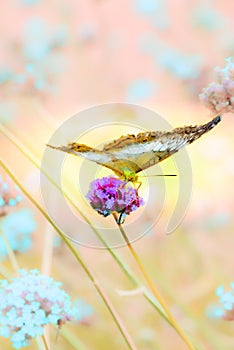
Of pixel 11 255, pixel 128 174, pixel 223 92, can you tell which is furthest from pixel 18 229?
pixel 223 92

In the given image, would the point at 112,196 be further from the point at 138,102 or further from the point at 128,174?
the point at 138,102

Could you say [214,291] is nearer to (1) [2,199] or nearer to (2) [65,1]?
(1) [2,199]

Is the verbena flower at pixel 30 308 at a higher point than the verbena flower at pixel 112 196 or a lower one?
lower

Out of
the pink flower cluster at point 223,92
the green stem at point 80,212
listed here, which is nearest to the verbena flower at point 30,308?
the green stem at point 80,212

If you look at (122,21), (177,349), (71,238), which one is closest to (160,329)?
(177,349)

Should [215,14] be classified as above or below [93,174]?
above

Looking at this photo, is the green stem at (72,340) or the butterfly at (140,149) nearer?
the butterfly at (140,149)

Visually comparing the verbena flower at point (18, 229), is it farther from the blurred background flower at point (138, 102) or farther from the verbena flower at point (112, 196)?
the verbena flower at point (112, 196)
